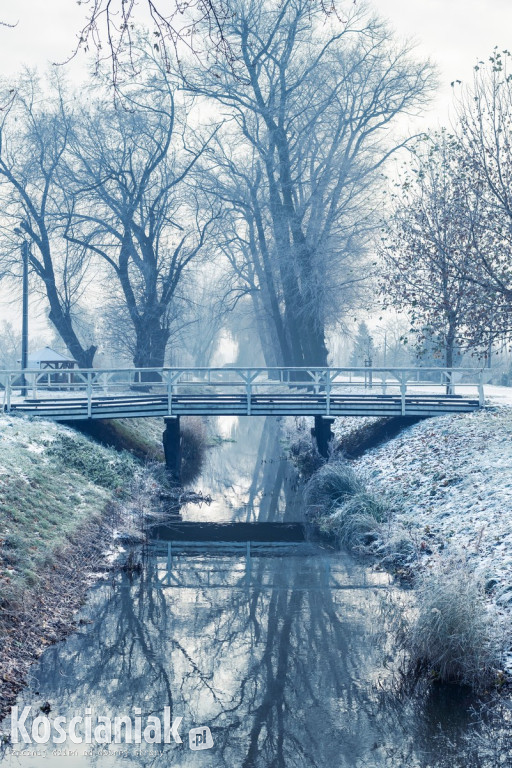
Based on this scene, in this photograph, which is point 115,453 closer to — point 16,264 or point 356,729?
point 356,729

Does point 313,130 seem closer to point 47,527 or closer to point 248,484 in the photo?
point 248,484

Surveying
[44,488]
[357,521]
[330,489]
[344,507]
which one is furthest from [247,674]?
[330,489]

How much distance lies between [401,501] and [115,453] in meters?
9.12

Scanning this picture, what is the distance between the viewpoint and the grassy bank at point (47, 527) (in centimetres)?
1048

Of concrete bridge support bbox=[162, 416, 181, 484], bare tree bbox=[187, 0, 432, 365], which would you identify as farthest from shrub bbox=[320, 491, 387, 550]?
bare tree bbox=[187, 0, 432, 365]

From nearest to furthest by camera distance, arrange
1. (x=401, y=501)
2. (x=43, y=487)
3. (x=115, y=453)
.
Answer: (x=43, y=487), (x=401, y=501), (x=115, y=453)

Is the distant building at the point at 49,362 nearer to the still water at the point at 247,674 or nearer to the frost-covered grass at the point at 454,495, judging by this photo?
the frost-covered grass at the point at 454,495

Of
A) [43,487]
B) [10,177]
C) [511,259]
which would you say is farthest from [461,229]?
[10,177]

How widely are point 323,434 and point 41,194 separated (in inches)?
870

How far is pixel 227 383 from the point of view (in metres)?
25.0

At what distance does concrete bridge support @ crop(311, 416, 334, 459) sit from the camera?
2484cm

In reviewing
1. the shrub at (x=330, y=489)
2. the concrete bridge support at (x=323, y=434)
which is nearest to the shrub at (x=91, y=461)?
the shrub at (x=330, y=489)

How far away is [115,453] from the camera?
23.0 m

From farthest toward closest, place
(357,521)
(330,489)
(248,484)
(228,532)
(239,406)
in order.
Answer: (248,484), (239,406), (330,489), (228,532), (357,521)
